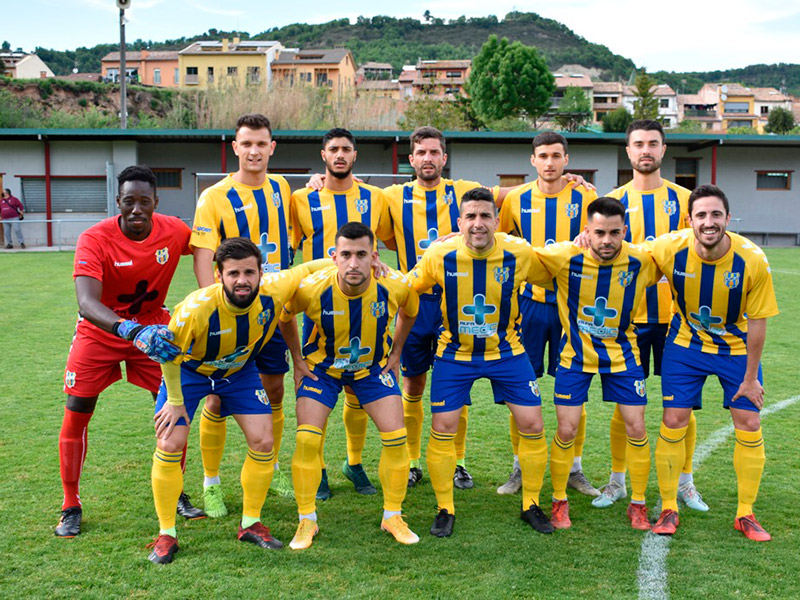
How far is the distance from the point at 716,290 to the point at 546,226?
1.10 metres

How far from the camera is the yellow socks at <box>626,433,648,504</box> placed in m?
4.02

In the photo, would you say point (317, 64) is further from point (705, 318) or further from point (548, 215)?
point (705, 318)

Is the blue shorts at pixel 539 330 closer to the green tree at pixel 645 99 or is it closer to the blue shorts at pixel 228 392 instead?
the blue shorts at pixel 228 392

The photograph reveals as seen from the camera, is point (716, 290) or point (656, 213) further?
point (656, 213)

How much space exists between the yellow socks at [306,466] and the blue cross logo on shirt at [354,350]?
0.42 metres

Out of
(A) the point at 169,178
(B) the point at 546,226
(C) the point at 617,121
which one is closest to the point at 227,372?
(B) the point at 546,226

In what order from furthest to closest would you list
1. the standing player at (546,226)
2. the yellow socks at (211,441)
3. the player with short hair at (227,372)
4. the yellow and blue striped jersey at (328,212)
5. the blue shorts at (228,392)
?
1. the yellow and blue striped jersey at (328,212)
2. the standing player at (546,226)
3. the yellow socks at (211,441)
4. the blue shorts at (228,392)
5. the player with short hair at (227,372)

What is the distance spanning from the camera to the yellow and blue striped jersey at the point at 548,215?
4.57 meters

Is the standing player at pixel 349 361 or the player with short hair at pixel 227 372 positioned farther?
the standing player at pixel 349 361

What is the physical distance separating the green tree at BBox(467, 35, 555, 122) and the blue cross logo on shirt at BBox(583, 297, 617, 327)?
49.2 meters

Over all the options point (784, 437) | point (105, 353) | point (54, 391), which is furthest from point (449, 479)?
point (54, 391)

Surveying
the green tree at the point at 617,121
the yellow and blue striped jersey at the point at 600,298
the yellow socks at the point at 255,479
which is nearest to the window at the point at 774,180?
the yellow and blue striped jersey at the point at 600,298

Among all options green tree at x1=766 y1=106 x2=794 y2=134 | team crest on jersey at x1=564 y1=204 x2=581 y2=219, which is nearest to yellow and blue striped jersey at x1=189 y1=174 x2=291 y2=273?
team crest on jersey at x1=564 y1=204 x2=581 y2=219

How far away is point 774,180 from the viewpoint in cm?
2558
